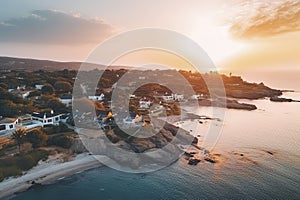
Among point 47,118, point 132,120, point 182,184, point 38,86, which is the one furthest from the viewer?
point 38,86

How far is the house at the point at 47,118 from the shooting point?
30.1m

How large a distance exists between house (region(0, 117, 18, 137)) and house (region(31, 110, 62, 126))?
2998 millimetres

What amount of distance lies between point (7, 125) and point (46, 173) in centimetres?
937

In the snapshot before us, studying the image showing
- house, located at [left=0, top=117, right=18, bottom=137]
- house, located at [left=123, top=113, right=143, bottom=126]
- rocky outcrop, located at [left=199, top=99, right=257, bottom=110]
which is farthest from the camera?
rocky outcrop, located at [left=199, top=99, right=257, bottom=110]

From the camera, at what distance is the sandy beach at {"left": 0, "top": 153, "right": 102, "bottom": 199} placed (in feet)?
61.3

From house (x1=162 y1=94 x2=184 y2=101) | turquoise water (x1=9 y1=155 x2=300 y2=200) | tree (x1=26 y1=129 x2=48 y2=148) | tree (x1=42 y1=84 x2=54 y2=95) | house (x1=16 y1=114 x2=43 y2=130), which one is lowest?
turquoise water (x1=9 y1=155 x2=300 y2=200)

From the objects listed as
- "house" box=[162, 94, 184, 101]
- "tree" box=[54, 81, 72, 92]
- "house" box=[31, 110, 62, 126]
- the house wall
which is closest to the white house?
"tree" box=[54, 81, 72, 92]

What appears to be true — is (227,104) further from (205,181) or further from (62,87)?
(205,181)

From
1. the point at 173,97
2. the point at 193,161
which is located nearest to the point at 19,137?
the point at 193,161

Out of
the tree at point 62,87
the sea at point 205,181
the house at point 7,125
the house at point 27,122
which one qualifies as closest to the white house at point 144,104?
the tree at point 62,87

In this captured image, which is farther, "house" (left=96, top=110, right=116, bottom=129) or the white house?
the white house

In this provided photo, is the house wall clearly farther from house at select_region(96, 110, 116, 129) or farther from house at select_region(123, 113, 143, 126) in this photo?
house at select_region(123, 113, 143, 126)

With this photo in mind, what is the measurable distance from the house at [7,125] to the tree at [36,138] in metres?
3.35

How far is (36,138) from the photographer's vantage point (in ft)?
80.4
